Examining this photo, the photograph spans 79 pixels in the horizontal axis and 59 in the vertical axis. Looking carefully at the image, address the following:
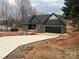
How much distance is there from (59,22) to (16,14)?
109ft

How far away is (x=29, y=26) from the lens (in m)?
73.0

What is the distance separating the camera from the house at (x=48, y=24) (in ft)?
222

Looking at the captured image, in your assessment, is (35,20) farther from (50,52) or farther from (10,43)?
(50,52)

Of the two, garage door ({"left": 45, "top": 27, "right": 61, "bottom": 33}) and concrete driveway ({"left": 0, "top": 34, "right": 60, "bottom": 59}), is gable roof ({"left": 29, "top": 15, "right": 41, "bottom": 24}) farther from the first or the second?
concrete driveway ({"left": 0, "top": 34, "right": 60, "bottom": 59})

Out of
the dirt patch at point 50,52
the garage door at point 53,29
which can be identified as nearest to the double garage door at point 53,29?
the garage door at point 53,29

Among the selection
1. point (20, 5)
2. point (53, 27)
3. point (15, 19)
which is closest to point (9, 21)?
point (15, 19)

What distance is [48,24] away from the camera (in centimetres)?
6969

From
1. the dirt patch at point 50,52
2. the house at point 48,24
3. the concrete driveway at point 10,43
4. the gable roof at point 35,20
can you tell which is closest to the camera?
the dirt patch at point 50,52

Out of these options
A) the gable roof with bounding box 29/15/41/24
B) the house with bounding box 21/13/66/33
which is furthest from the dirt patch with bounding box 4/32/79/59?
the gable roof with bounding box 29/15/41/24

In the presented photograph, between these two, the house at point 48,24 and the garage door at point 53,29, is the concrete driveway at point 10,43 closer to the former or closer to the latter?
the garage door at point 53,29

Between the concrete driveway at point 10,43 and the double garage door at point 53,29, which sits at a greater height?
the concrete driveway at point 10,43

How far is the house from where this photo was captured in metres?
67.8

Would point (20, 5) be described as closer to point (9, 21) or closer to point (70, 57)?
point (9, 21)

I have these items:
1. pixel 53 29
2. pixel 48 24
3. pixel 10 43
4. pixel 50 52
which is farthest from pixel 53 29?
pixel 50 52
